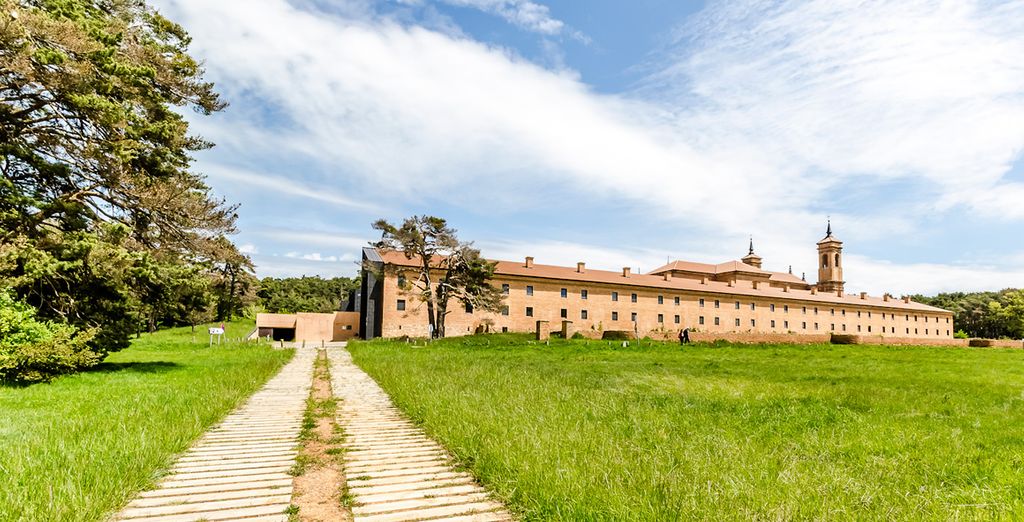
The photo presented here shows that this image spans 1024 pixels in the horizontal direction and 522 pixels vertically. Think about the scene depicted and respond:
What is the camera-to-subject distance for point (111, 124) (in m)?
13.1

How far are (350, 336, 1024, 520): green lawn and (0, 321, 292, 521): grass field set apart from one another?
3.02 m

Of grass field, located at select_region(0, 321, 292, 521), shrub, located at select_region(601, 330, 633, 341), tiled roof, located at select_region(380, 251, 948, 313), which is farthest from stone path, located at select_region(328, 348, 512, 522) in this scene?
tiled roof, located at select_region(380, 251, 948, 313)

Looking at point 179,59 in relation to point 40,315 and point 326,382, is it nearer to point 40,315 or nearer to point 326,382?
point 40,315

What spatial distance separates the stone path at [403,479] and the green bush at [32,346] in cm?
901

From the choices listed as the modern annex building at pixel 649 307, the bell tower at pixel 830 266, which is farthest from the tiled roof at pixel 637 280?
the bell tower at pixel 830 266

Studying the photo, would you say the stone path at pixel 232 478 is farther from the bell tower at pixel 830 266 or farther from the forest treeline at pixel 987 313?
the forest treeline at pixel 987 313

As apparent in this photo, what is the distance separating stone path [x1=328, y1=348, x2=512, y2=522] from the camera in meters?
4.01

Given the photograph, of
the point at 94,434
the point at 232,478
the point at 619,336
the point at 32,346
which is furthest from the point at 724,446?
the point at 619,336

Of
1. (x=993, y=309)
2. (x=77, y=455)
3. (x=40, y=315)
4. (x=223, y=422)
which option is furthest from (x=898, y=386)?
(x=993, y=309)

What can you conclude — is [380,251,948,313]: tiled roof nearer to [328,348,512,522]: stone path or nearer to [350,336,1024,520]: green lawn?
[350,336,1024,520]: green lawn

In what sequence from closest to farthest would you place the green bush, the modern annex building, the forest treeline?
the green bush < the modern annex building < the forest treeline

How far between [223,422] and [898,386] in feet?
53.7

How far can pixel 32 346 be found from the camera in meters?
11.4

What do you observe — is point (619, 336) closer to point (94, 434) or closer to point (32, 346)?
point (32, 346)
